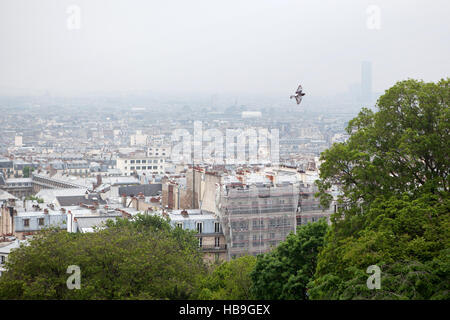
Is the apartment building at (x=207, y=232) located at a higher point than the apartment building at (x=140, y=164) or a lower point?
higher

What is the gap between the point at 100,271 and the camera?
1398 centimetres

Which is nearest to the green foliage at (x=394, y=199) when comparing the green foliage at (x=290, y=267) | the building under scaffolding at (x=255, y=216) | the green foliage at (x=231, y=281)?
the green foliage at (x=290, y=267)

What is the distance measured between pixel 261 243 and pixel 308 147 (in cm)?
6768

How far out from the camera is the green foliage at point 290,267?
14.7m

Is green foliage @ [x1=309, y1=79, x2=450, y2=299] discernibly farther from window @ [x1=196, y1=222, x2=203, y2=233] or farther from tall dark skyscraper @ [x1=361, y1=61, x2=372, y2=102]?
tall dark skyscraper @ [x1=361, y1=61, x2=372, y2=102]

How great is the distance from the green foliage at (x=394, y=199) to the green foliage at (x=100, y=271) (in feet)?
10.3

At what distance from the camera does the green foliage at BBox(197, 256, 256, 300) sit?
15159 mm
